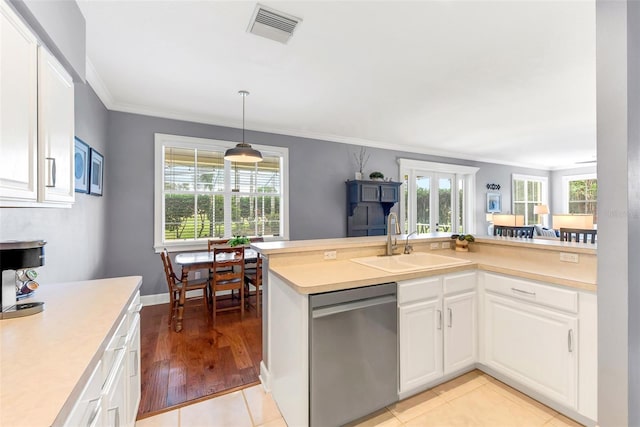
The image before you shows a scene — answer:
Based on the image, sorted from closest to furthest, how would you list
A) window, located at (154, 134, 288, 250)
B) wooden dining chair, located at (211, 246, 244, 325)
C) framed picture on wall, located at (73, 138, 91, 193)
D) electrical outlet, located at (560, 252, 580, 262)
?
electrical outlet, located at (560, 252, 580, 262) → framed picture on wall, located at (73, 138, 91, 193) → wooden dining chair, located at (211, 246, 244, 325) → window, located at (154, 134, 288, 250)

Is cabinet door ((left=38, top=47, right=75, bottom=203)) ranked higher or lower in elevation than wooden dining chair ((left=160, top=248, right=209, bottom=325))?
higher

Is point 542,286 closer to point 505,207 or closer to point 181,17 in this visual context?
point 181,17

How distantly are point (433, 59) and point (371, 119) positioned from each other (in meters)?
1.71

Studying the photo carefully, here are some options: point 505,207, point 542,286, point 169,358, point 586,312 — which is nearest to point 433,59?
point 542,286

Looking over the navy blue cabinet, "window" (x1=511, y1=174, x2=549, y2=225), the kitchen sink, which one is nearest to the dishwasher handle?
the kitchen sink

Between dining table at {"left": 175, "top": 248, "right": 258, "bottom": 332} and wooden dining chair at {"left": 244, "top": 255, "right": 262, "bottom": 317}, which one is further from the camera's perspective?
wooden dining chair at {"left": 244, "top": 255, "right": 262, "bottom": 317}

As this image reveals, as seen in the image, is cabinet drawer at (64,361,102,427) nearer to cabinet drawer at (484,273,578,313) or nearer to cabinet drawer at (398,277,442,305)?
cabinet drawer at (398,277,442,305)

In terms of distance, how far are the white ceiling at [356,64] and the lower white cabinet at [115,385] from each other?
2.03 m

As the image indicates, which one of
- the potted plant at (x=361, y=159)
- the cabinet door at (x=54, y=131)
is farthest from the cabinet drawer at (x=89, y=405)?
the potted plant at (x=361, y=159)

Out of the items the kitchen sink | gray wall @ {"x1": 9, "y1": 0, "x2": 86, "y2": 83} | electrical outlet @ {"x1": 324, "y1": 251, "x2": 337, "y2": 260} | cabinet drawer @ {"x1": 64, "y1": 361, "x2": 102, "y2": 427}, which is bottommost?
cabinet drawer @ {"x1": 64, "y1": 361, "x2": 102, "y2": 427}

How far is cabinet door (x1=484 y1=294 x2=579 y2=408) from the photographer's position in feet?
5.61

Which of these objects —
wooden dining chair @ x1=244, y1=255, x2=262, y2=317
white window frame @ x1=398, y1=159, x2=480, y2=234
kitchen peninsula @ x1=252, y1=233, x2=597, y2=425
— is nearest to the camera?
kitchen peninsula @ x1=252, y1=233, x2=597, y2=425

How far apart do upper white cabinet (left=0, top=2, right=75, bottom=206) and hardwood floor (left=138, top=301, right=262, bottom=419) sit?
1487 millimetres

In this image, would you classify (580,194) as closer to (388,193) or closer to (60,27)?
(388,193)
